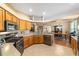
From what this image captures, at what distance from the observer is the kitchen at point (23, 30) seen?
88.8 inches

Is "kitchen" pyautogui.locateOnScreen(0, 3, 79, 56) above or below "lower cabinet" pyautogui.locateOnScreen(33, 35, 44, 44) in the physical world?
above

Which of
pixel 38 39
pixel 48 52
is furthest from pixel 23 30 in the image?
pixel 38 39

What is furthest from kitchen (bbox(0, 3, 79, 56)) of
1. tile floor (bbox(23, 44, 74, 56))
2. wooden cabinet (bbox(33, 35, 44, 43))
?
tile floor (bbox(23, 44, 74, 56))

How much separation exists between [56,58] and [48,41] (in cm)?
387

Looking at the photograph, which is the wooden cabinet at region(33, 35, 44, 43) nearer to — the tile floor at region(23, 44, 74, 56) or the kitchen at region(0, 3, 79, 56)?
the kitchen at region(0, 3, 79, 56)

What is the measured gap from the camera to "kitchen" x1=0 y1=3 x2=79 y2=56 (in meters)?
2.26

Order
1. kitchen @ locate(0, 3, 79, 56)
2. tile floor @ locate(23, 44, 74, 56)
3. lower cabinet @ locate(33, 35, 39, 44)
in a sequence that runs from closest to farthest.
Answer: kitchen @ locate(0, 3, 79, 56) < tile floor @ locate(23, 44, 74, 56) < lower cabinet @ locate(33, 35, 39, 44)

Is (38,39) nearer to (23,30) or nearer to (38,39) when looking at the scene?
(38,39)

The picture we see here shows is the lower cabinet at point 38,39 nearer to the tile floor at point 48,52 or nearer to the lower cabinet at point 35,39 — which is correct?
the lower cabinet at point 35,39

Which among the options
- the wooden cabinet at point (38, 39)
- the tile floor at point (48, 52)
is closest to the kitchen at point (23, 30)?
the wooden cabinet at point (38, 39)

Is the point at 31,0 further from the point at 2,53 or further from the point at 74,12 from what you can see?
the point at 74,12

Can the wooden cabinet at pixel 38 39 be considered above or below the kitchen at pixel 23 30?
below

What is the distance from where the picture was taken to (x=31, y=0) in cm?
159

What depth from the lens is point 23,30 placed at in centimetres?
435
